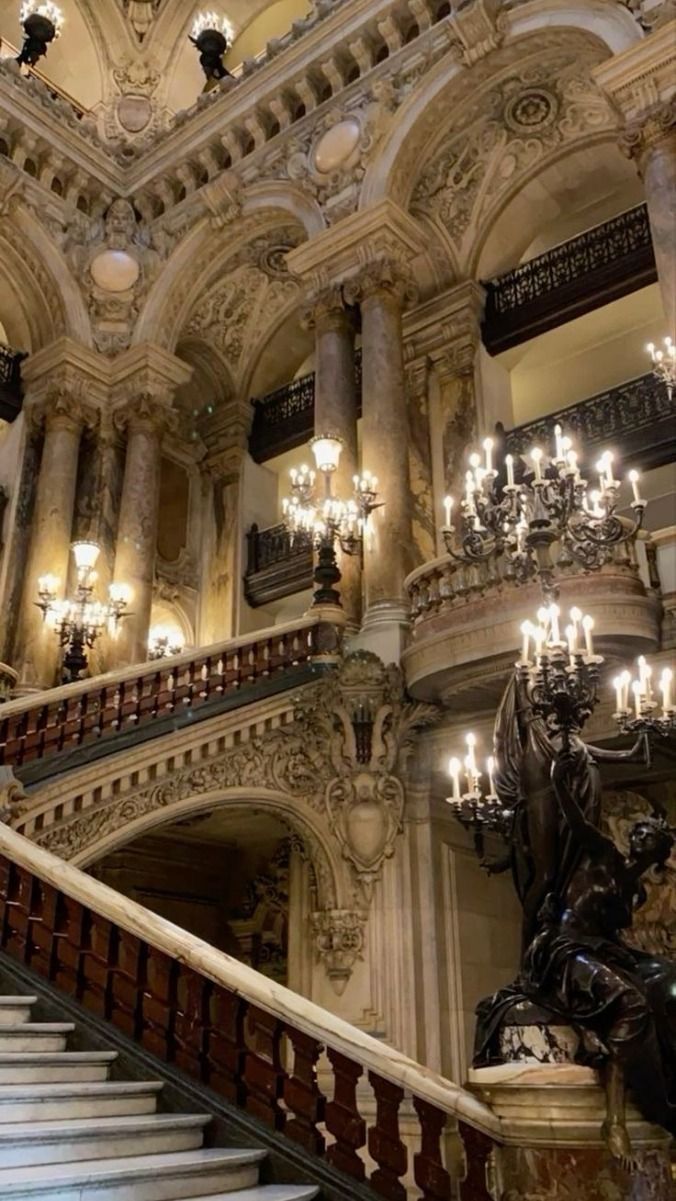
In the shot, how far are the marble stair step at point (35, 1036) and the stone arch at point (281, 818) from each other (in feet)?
10.5

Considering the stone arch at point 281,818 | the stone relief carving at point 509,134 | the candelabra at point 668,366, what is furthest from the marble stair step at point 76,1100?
the stone relief carving at point 509,134

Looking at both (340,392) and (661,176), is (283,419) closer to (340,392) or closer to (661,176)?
(340,392)

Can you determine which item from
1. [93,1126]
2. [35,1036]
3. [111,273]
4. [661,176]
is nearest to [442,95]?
[661,176]

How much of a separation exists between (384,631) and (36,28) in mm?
11145

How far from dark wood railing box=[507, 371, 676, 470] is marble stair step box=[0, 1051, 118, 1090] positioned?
923 cm

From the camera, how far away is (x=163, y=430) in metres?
14.1

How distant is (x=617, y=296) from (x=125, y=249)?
23.2 feet

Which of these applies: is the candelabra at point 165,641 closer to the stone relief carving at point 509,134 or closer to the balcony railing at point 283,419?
the balcony railing at point 283,419

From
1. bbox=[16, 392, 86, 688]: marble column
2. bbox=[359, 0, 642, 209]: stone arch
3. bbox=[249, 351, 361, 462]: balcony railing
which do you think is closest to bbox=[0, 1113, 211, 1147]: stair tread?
bbox=[16, 392, 86, 688]: marble column

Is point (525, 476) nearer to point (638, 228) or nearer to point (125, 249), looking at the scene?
point (638, 228)

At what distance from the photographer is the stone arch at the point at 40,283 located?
13641 millimetres

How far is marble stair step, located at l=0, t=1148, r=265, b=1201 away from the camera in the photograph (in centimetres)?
312

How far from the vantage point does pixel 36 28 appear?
47.1 feet

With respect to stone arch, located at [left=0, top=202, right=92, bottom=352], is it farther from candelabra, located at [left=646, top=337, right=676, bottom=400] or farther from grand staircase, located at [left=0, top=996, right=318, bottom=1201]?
grand staircase, located at [left=0, top=996, right=318, bottom=1201]
